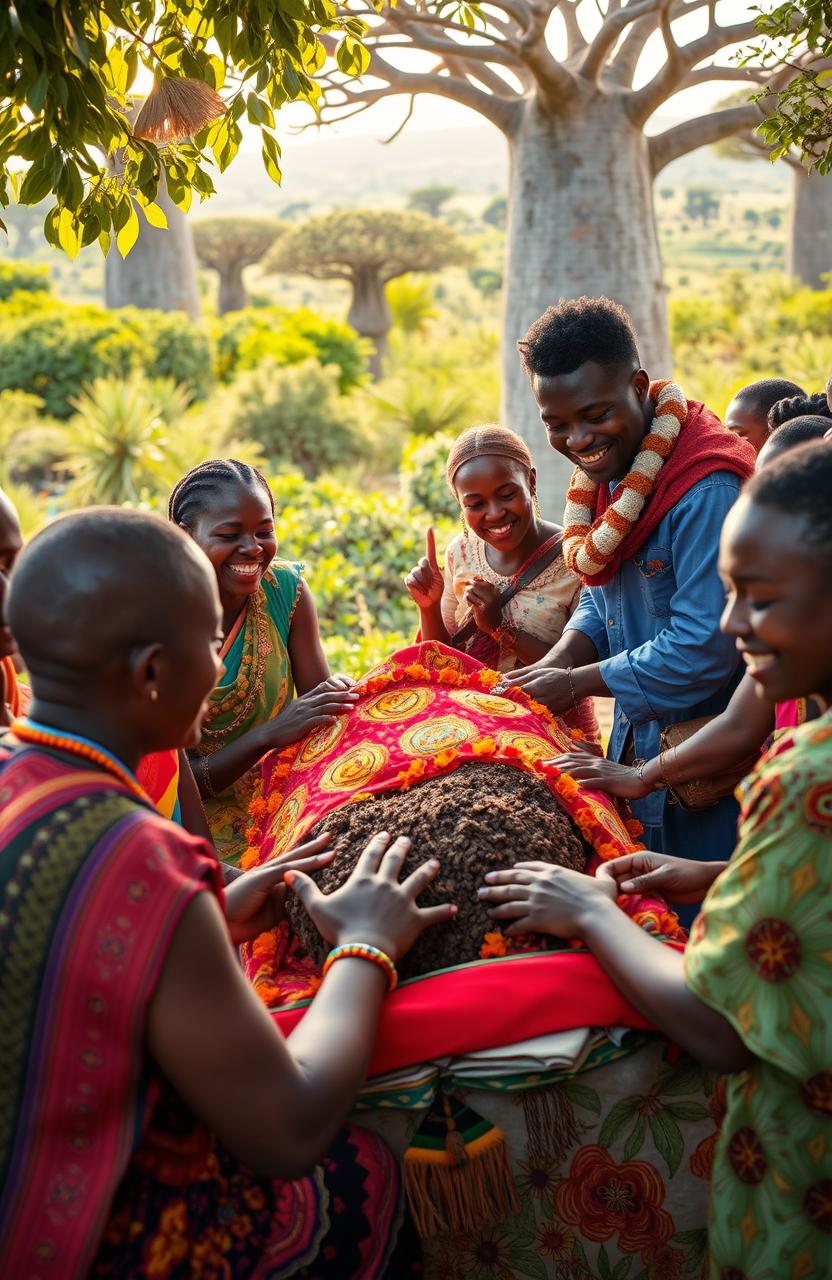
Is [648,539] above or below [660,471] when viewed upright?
below

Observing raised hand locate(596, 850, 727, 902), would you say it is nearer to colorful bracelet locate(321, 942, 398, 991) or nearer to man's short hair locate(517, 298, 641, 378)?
colorful bracelet locate(321, 942, 398, 991)

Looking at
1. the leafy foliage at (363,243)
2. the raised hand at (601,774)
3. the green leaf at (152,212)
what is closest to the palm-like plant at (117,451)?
the green leaf at (152,212)

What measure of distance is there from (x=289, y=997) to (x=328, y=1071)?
0.44 m

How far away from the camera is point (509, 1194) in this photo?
86.8 inches

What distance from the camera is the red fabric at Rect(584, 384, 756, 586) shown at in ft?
10.7

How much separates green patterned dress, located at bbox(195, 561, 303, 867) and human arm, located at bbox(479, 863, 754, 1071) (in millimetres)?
1430

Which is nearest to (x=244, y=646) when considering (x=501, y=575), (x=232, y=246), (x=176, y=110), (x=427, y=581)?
(x=427, y=581)

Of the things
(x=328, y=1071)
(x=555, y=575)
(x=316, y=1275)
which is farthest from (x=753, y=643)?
(x=555, y=575)

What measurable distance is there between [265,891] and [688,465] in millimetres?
1663

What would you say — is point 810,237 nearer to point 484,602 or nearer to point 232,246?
point 232,246

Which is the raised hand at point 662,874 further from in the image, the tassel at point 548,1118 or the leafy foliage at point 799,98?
the leafy foliage at point 799,98

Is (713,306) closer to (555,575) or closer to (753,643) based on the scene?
(555,575)

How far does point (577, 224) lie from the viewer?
9.29 metres

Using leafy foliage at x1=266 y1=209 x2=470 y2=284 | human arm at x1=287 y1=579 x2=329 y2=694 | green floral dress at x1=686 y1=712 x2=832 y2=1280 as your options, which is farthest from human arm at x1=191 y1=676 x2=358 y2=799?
leafy foliage at x1=266 y1=209 x2=470 y2=284
